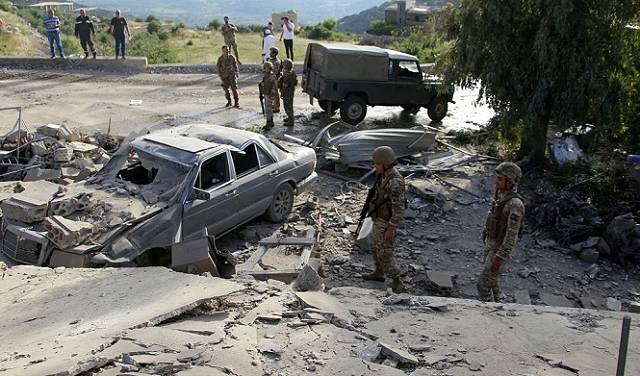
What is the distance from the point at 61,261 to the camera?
5832 mm

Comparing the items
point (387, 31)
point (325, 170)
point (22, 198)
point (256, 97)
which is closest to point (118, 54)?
point (256, 97)

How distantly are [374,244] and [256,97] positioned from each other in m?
10.4

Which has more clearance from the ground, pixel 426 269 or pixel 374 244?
pixel 374 244

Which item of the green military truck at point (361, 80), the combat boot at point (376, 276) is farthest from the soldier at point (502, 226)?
the green military truck at point (361, 80)

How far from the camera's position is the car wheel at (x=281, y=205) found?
8078mm

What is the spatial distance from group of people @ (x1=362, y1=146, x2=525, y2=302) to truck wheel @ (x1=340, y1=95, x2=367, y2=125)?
744cm

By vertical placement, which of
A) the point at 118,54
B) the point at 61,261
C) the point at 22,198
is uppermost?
the point at 118,54

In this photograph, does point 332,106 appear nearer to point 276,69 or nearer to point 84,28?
point 276,69

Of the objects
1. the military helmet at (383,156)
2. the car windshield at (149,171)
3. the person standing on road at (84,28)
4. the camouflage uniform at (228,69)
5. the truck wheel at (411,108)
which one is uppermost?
the person standing on road at (84,28)

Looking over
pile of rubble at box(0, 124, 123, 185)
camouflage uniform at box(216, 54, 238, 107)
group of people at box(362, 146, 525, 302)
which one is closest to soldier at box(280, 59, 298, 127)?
camouflage uniform at box(216, 54, 238, 107)

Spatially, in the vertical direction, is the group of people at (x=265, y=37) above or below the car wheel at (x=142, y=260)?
above

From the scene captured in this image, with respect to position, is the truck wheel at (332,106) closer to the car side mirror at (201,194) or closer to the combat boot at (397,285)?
the car side mirror at (201,194)

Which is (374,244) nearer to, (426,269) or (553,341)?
(426,269)

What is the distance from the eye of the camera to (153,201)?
21.5 feet
